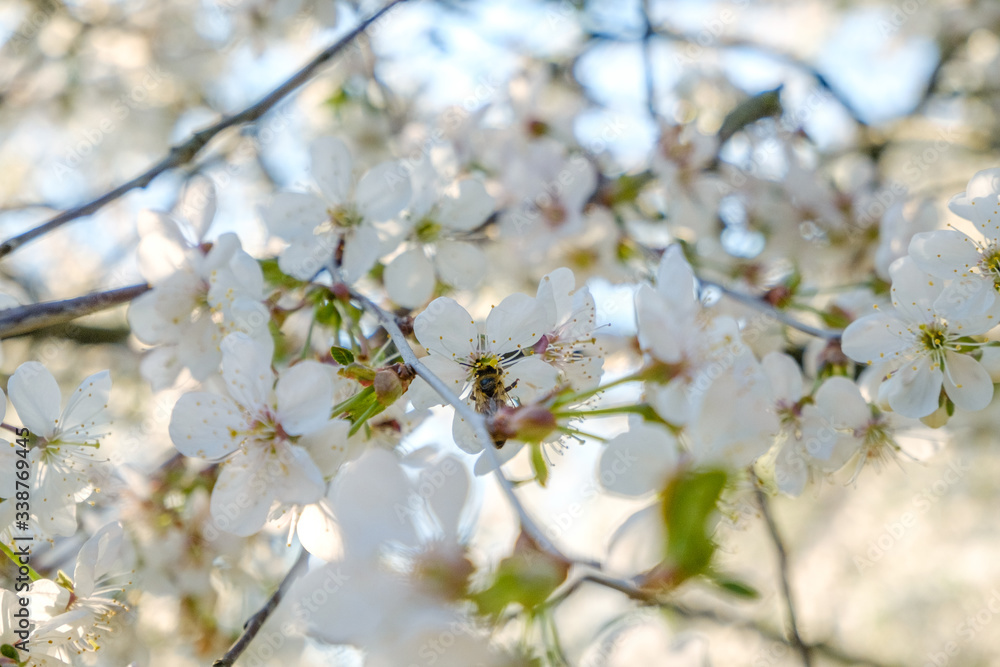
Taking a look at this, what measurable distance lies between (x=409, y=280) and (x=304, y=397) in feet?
1.44

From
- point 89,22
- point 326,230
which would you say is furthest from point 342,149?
point 89,22

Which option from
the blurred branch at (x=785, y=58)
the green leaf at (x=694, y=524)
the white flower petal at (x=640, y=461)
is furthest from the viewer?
the blurred branch at (x=785, y=58)

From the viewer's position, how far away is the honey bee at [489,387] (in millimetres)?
894

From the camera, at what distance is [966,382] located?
1.03 metres

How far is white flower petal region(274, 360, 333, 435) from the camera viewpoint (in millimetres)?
845

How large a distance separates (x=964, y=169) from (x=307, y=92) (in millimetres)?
3566

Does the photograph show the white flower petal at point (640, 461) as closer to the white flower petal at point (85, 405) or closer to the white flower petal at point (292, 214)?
the white flower petal at point (292, 214)

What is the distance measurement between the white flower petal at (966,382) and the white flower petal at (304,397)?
0.93 m

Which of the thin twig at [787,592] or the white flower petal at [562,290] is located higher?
the white flower petal at [562,290]

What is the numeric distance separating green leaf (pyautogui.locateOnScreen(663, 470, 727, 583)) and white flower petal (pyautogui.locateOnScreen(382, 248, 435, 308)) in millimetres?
849

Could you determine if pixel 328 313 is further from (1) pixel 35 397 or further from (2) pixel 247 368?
(1) pixel 35 397

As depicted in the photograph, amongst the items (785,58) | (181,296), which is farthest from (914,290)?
(785,58)

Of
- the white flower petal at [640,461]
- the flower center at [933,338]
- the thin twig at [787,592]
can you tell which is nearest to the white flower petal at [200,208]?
the white flower petal at [640,461]

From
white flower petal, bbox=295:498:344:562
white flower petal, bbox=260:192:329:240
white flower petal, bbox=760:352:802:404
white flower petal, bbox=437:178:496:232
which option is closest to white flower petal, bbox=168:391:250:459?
white flower petal, bbox=295:498:344:562
